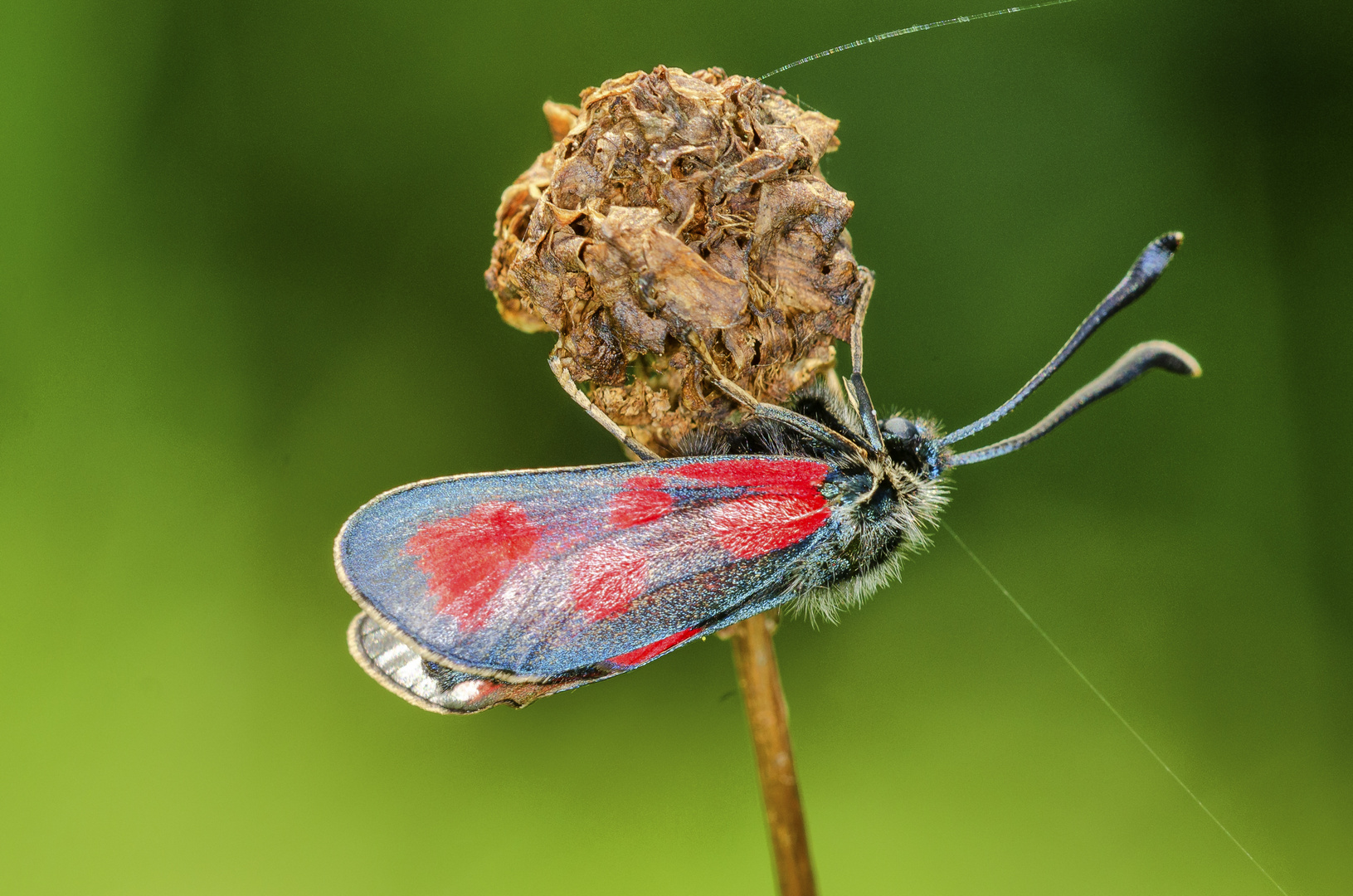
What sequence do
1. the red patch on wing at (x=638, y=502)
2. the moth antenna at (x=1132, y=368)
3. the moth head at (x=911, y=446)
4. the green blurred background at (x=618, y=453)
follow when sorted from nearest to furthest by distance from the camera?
the moth antenna at (x=1132, y=368)
the red patch on wing at (x=638, y=502)
the moth head at (x=911, y=446)
the green blurred background at (x=618, y=453)

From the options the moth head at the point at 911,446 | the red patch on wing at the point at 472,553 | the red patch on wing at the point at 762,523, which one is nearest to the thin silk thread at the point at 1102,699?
the moth head at the point at 911,446

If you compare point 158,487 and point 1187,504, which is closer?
point 158,487

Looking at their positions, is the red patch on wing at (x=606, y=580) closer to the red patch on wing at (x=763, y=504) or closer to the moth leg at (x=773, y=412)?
the red patch on wing at (x=763, y=504)

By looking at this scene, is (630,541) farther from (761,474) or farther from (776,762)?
(776,762)

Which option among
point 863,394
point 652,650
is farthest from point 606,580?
point 863,394

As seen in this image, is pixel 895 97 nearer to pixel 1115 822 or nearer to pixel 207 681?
pixel 1115 822

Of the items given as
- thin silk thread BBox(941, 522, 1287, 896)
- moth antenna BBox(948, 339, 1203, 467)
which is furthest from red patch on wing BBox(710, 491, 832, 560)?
thin silk thread BBox(941, 522, 1287, 896)

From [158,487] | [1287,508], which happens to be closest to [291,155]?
[158,487]
